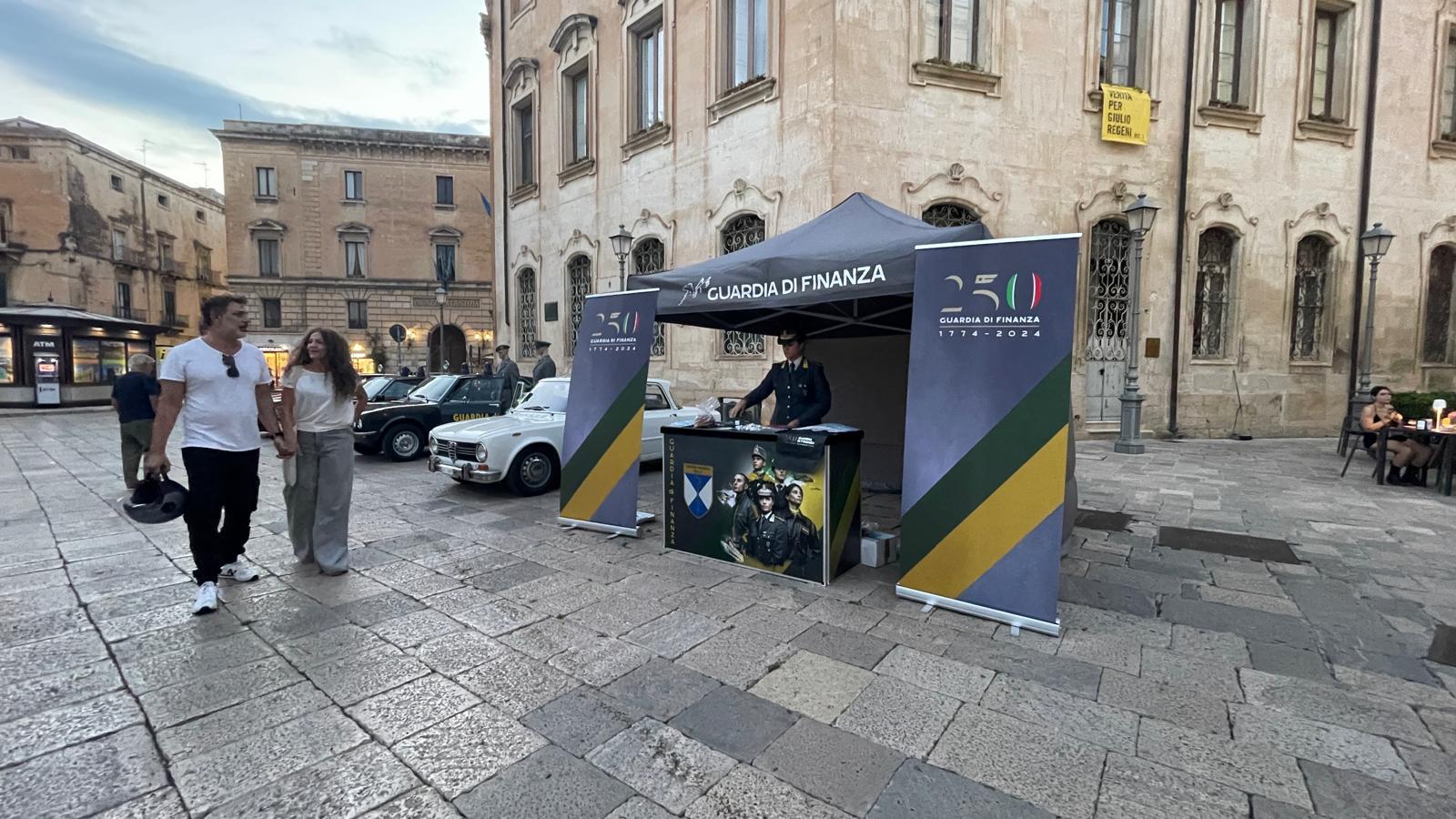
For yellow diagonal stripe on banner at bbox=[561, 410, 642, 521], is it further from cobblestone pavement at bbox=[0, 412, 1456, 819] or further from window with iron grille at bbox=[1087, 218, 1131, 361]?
window with iron grille at bbox=[1087, 218, 1131, 361]

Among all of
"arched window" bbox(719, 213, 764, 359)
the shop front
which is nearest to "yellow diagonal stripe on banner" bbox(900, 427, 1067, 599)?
"arched window" bbox(719, 213, 764, 359)

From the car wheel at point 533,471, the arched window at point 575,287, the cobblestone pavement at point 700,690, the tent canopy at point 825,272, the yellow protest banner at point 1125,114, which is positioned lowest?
the cobblestone pavement at point 700,690

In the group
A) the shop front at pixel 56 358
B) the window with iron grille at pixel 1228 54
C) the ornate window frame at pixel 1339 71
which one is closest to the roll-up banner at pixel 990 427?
the window with iron grille at pixel 1228 54

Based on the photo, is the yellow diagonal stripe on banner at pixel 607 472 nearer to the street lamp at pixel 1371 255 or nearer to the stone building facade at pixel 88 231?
the street lamp at pixel 1371 255

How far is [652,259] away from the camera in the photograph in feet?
51.6

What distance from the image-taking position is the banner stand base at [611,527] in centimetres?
591

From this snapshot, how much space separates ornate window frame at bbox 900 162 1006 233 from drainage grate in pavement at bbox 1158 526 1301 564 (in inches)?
302

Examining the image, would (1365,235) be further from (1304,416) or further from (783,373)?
(783,373)

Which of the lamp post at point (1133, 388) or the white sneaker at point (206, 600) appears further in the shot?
the lamp post at point (1133, 388)

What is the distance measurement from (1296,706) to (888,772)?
208 centimetres

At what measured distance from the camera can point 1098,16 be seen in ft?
41.8

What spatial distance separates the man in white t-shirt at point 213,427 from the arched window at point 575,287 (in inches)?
538

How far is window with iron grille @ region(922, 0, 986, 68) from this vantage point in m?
12.2

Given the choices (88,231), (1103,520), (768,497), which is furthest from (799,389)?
(88,231)
